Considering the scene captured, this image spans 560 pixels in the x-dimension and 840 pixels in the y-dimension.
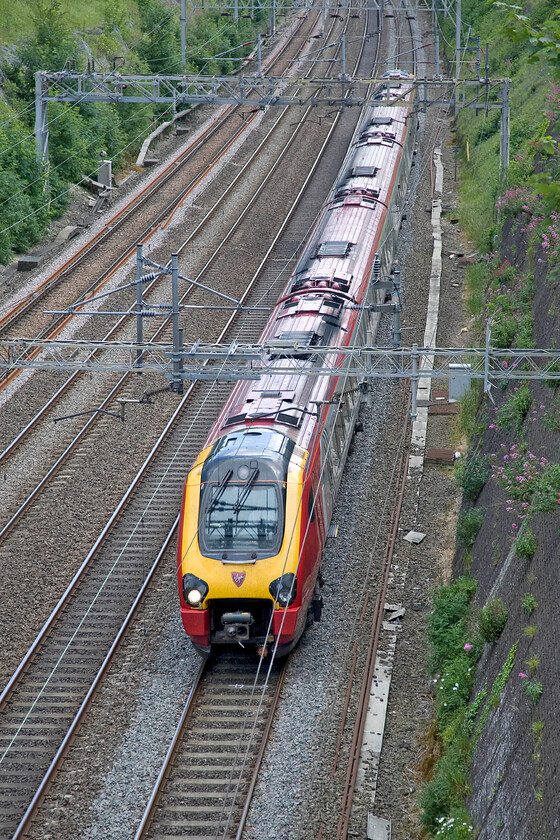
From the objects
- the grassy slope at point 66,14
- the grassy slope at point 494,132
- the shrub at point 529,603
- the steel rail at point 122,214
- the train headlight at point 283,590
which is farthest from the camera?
Answer: the grassy slope at point 66,14

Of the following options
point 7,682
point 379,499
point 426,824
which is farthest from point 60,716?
point 379,499

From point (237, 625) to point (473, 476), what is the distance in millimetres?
6271

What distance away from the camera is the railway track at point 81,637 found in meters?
13.7

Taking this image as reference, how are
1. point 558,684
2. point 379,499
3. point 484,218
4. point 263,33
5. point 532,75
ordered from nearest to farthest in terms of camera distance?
point 558,684, point 379,499, point 484,218, point 532,75, point 263,33

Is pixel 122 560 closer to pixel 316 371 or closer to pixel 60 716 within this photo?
pixel 60 716

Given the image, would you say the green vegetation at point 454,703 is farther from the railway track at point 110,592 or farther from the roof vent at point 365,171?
the roof vent at point 365,171

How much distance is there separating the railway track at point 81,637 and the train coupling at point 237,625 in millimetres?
2187

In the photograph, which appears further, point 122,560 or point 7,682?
point 122,560

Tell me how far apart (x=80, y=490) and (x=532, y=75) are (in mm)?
26694

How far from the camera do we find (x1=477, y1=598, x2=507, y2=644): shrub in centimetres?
1410

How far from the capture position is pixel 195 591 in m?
14.9

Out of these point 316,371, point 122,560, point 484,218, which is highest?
point 316,371

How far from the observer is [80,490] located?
67.5 ft

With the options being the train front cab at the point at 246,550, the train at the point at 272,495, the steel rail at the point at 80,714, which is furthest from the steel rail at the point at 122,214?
the train front cab at the point at 246,550
